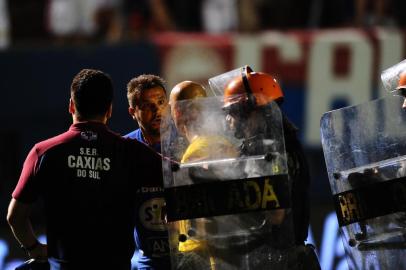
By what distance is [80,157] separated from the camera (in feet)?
16.8

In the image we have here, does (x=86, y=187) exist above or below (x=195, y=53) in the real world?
below

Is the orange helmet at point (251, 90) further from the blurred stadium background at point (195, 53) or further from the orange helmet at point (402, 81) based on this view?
the blurred stadium background at point (195, 53)

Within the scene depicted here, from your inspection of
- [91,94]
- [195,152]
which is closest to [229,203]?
[195,152]

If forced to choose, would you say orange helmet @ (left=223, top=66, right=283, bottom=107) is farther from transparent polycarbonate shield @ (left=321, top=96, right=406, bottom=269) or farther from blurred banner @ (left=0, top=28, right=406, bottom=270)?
blurred banner @ (left=0, top=28, right=406, bottom=270)

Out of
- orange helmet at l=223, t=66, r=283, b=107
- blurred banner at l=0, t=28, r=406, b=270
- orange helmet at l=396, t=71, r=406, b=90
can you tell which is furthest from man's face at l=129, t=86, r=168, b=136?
blurred banner at l=0, t=28, r=406, b=270

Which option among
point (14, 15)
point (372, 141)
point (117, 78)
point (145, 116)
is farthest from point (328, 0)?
point (372, 141)

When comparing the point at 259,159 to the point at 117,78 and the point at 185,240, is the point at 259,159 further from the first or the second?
the point at 117,78

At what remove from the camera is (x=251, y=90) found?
547cm

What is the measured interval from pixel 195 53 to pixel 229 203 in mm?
6031

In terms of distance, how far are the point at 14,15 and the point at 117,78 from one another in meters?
1.27

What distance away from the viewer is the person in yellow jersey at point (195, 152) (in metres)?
5.11

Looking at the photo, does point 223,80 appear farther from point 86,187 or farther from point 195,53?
point 195,53

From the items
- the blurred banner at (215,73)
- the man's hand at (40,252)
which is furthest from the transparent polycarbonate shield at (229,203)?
the blurred banner at (215,73)

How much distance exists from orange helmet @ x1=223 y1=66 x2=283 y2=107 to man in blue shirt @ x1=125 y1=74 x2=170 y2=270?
27.9 inches
